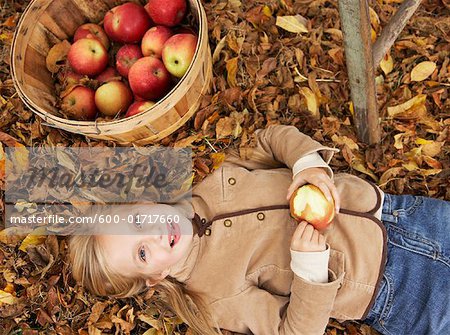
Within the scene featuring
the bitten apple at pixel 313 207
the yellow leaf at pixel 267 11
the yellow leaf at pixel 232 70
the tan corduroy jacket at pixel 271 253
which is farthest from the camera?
the yellow leaf at pixel 267 11

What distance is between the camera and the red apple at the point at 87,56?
225 centimetres

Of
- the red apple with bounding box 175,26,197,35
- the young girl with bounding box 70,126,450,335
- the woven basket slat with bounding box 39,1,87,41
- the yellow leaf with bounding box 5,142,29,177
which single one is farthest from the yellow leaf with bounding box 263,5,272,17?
the yellow leaf with bounding box 5,142,29,177

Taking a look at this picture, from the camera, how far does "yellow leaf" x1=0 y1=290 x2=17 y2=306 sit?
2172 mm

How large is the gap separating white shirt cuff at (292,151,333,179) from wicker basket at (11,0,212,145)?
1.70 feet

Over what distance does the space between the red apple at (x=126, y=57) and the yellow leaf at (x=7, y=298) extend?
3.46 feet

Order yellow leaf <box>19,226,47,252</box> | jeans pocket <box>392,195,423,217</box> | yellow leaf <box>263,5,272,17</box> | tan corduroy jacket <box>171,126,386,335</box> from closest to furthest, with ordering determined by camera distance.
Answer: tan corduroy jacket <box>171,126,386,335</box> → jeans pocket <box>392,195,423,217</box> → yellow leaf <box>19,226,47,252</box> → yellow leaf <box>263,5,272,17</box>

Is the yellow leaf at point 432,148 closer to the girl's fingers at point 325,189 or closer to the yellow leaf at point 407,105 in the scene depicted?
the yellow leaf at point 407,105

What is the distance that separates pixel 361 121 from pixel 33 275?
153cm

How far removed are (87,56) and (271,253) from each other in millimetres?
1149

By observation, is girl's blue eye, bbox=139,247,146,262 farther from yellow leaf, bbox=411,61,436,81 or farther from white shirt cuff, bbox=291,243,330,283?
yellow leaf, bbox=411,61,436,81

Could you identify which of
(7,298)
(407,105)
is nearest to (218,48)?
(407,105)

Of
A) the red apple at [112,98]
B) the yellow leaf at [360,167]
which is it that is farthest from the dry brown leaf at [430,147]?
the red apple at [112,98]

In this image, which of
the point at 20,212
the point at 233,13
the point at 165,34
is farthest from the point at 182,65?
the point at 20,212

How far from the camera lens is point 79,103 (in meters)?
2.23
